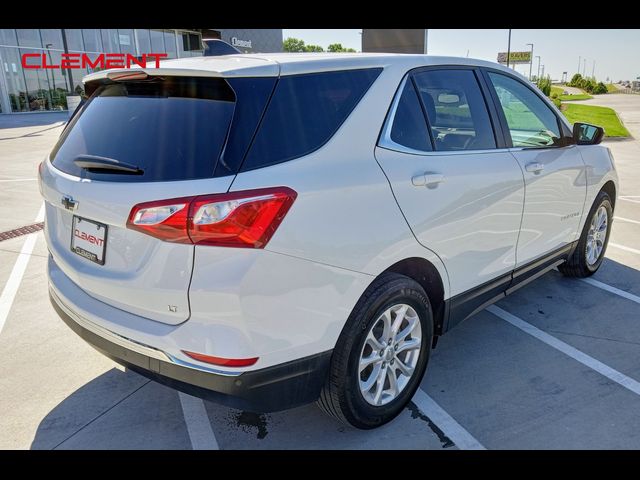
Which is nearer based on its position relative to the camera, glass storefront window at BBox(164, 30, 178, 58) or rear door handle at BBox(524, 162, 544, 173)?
rear door handle at BBox(524, 162, 544, 173)

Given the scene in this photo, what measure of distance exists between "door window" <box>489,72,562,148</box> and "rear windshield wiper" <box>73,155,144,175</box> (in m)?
2.38

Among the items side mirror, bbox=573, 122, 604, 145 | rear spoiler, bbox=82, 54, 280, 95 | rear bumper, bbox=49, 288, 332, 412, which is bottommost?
rear bumper, bbox=49, 288, 332, 412

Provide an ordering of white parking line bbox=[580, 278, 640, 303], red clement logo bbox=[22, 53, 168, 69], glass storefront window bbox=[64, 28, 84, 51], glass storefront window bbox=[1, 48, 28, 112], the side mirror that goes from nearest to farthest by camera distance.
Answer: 1. the side mirror
2. white parking line bbox=[580, 278, 640, 303]
3. glass storefront window bbox=[1, 48, 28, 112]
4. red clement logo bbox=[22, 53, 168, 69]
5. glass storefront window bbox=[64, 28, 84, 51]

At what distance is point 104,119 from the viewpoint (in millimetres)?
2504

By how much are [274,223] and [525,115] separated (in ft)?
8.40

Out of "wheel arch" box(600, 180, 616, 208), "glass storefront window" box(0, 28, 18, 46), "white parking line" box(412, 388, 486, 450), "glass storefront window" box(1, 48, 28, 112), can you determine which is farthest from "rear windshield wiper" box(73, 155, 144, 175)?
"glass storefront window" box(1, 48, 28, 112)

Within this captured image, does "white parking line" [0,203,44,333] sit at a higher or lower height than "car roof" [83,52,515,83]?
lower

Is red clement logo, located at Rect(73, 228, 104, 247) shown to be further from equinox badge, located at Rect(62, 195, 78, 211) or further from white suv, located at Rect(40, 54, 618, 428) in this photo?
equinox badge, located at Rect(62, 195, 78, 211)

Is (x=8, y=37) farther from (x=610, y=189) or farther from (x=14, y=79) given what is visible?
(x=610, y=189)

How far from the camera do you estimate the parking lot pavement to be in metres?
2.60

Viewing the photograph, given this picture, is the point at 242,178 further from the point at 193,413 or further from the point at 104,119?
the point at 193,413

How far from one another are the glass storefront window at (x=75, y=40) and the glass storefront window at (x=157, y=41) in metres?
5.34

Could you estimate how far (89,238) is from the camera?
231cm

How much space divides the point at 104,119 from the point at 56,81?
30431mm
